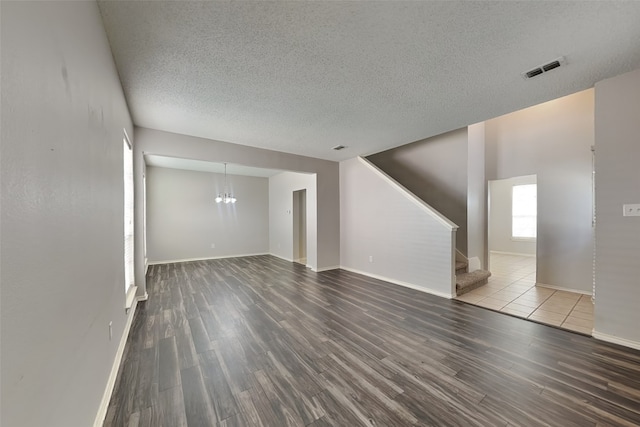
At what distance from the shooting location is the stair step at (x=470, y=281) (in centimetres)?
391

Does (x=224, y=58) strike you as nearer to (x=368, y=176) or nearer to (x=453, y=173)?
(x=368, y=176)

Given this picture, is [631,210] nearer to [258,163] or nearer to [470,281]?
[470,281]

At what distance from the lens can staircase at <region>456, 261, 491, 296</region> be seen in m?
3.92

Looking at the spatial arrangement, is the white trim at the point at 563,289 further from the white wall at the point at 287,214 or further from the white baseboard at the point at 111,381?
Answer: the white baseboard at the point at 111,381

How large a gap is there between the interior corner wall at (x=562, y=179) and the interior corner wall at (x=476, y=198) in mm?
659

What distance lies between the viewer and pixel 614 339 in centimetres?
238

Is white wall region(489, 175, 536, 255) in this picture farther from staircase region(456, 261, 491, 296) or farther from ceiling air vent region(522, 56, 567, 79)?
ceiling air vent region(522, 56, 567, 79)

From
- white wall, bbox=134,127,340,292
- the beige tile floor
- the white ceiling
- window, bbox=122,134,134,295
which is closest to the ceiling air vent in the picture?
the beige tile floor

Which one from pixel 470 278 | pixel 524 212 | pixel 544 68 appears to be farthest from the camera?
pixel 524 212

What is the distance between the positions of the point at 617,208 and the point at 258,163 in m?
4.85

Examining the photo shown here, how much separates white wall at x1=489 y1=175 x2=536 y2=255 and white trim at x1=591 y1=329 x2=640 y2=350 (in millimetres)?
5785

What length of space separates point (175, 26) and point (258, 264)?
5.61 m

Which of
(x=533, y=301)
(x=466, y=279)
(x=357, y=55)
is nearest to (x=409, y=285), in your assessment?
(x=466, y=279)

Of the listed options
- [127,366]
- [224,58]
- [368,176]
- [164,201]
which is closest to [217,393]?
[127,366]
